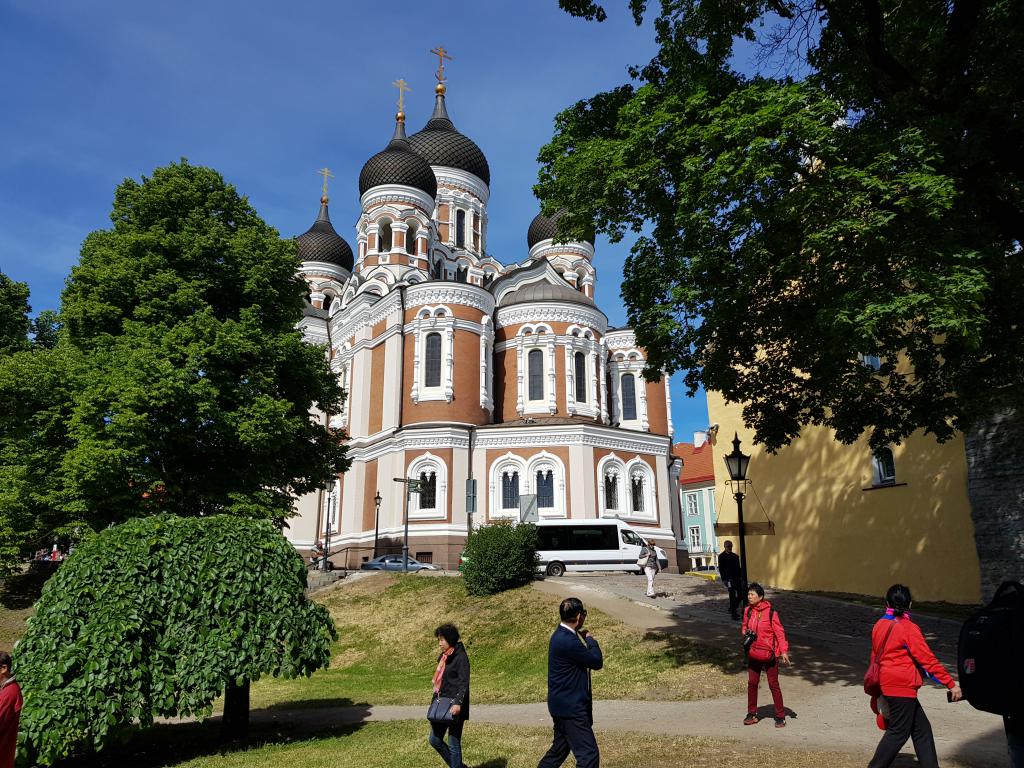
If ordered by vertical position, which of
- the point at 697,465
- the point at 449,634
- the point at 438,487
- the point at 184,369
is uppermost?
the point at 697,465

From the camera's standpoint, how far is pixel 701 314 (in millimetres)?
10570

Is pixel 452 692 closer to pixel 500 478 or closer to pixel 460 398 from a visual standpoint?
pixel 500 478

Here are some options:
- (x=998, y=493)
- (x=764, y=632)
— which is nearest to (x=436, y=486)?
(x=998, y=493)

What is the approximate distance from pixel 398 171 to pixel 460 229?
6387 millimetres

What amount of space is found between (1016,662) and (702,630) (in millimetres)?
10286

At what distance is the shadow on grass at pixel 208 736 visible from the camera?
30.2ft

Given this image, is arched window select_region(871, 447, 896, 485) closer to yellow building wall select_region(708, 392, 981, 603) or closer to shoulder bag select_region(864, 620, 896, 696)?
yellow building wall select_region(708, 392, 981, 603)

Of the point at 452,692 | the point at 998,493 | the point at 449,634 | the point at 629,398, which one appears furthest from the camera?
the point at 629,398

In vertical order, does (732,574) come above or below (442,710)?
above

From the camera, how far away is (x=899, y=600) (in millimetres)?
6145

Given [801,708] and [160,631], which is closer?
[160,631]

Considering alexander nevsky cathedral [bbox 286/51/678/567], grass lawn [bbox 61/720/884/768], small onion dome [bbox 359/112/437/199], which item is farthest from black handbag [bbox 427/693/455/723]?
small onion dome [bbox 359/112/437/199]

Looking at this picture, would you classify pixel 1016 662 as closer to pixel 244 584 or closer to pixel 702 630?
pixel 244 584

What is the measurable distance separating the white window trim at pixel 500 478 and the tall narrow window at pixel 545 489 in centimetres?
74
